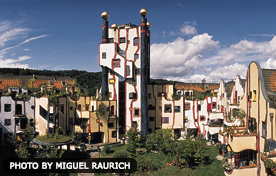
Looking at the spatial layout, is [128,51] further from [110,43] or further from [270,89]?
[270,89]

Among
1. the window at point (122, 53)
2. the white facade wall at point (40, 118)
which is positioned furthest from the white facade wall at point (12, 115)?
the window at point (122, 53)

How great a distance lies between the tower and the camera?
4688cm

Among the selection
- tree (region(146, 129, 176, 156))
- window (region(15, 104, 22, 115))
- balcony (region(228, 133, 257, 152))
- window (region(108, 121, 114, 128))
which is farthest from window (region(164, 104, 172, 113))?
window (region(15, 104, 22, 115))

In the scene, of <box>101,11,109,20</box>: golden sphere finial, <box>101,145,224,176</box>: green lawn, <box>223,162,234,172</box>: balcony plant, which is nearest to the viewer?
<box>223,162,234,172</box>: balcony plant

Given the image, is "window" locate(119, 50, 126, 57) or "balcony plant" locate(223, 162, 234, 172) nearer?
"balcony plant" locate(223, 162, 234, 172)

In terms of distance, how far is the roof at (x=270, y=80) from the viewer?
24812mm

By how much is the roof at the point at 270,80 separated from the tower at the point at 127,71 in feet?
82.7

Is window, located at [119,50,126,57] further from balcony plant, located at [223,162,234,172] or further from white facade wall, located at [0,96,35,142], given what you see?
balcony plant, located at [223,162,234,172]

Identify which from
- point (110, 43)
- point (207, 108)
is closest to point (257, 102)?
point (207, 108)

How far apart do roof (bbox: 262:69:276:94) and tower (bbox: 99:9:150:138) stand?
25221 mm

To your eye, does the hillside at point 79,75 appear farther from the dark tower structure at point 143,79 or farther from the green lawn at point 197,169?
the green lawn at point 197,169

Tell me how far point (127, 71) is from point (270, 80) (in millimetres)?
28058

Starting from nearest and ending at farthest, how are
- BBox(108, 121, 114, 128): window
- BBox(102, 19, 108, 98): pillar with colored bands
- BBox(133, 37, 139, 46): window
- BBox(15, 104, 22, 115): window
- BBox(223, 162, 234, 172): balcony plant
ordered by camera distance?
BBox(223, 162, 234, 172): balcony plant → BBox(15, 104, 22, 115): window → BBox(108, 121, 114, 128): window → BBox(133, 37, 139, 46): window → BBox(102, 19, 108, 98): pillar with colored bands

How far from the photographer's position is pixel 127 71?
46875 millimetres
